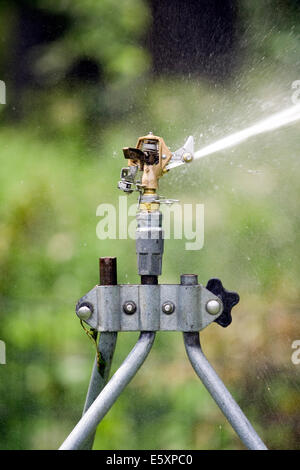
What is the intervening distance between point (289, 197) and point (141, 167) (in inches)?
17.5

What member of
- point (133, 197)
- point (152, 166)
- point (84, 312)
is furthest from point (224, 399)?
point (133, 197)

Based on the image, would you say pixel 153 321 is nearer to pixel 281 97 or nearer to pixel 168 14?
pixel 281 97

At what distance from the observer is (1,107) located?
3.71 feet

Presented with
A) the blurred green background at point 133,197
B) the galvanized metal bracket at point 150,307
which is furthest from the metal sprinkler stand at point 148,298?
the blurred green background at point 133,197

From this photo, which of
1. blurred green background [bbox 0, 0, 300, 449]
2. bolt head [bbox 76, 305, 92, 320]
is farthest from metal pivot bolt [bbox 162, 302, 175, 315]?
blurred green background [bbox 0, 0, 300, 449]

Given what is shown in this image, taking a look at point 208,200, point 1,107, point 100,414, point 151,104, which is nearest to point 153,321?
point 100,414

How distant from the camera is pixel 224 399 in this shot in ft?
2.27

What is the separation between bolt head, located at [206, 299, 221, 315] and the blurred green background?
13.9 inches

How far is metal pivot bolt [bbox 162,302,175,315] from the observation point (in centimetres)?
73

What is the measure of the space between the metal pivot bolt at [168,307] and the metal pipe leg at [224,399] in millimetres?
44

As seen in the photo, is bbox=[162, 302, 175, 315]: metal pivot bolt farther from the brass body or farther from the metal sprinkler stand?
the brass body

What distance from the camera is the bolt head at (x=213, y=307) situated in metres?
0.73

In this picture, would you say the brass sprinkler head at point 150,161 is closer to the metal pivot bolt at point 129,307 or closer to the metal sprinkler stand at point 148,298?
the metal sprinkler stand at point 148,298

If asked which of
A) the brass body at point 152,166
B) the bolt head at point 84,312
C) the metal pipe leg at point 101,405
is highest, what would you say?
the brass body at point 152,166
